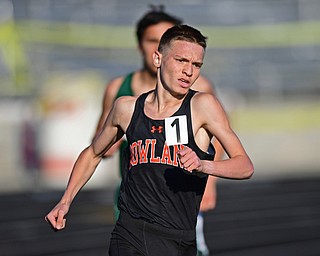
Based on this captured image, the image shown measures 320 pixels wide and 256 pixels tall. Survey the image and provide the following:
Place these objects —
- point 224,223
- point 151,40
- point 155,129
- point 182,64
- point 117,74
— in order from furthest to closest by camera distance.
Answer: point 117,74 → point 224,223 → point 151,40 → point 155,129 → point 182,64

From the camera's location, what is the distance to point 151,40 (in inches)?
267

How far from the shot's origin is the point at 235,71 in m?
26.4

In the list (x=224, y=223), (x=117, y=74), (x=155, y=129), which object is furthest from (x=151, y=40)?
(x=117, y=74)

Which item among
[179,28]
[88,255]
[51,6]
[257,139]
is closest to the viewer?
[179,28]

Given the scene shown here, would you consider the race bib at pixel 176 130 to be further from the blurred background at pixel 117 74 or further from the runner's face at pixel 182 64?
the blurred background at pixel 117 74

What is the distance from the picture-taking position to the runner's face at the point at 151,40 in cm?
675

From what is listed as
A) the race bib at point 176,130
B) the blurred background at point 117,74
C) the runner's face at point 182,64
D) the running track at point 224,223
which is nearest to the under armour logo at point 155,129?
the race bib at point 176,130

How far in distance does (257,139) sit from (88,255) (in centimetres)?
1347

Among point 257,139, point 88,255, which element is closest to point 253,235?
point 88,255

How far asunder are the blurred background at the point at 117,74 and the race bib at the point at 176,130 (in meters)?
15.8

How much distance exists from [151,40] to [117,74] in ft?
62.0

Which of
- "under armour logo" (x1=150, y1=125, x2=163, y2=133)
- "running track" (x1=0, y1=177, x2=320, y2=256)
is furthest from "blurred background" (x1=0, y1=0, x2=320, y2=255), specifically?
Answer: "under armour logo" (x1=150, y1=125, x2=163, y2=133)

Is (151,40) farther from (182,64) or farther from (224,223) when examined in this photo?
(224,223)

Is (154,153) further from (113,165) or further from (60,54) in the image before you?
(60,54)
